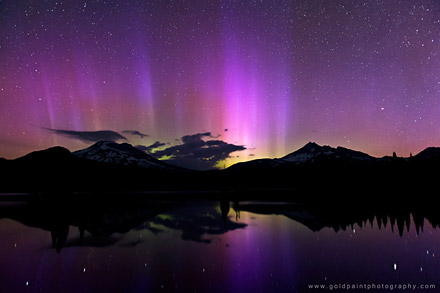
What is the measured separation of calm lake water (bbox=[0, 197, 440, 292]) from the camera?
11.1 metres

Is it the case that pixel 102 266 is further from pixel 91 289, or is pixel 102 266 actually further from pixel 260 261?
pixel 260 261

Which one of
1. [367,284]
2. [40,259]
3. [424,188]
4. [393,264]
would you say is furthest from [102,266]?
[424,188]

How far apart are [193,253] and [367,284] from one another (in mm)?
8563

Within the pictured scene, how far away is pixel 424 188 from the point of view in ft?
264

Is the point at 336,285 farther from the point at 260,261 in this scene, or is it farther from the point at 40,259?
the point at 40,259

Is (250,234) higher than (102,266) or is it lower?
lower

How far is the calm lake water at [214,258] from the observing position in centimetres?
1105

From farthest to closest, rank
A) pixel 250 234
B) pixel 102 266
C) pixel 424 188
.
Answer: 1. pixel 424 188
2. pixel 250 234
3. pixel 102 266

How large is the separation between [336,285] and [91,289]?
9250 mm

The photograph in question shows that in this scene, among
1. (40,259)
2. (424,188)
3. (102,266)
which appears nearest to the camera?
(102,266)

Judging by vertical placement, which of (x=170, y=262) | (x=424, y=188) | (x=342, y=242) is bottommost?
(x=424, y=188)

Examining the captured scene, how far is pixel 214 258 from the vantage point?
14562 mm

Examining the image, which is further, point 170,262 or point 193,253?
point 193,253

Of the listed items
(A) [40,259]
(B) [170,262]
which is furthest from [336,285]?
(A) [40,259]
